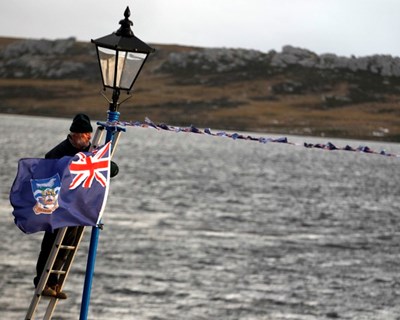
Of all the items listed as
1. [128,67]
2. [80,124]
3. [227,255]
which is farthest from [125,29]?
[227,255]

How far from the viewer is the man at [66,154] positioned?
11.8 meters

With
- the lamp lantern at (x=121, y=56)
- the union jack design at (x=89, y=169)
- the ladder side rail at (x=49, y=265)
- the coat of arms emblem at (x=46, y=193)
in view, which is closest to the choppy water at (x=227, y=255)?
the ladder side rail at (x=49, y=265)

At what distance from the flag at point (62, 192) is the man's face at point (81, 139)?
1.08 feet

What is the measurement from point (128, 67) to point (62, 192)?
1809 mm

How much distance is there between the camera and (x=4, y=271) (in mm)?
41094

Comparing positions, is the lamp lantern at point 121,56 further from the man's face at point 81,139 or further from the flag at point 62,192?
the flag at point 62,192

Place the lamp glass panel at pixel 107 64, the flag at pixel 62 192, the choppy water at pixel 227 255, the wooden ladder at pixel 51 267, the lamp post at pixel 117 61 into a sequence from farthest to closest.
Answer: the choppy water at pixel 227 255
the lamp glass panel at pixel 107 64
the lamp post at pixel 117 61
the wooden ladder at pixel 51 267
the flag at pixel 62 192

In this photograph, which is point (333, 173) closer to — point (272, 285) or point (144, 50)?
point (272, 285)

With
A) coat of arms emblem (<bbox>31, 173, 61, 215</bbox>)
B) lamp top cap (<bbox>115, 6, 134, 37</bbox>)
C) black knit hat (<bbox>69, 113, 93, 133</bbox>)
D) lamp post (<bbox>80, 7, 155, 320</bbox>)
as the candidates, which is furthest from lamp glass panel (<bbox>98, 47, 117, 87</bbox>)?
coat of arms emblem (<bbox>31, 173, 61, 215</bbox>)

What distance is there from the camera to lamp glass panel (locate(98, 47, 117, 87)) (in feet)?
40.2

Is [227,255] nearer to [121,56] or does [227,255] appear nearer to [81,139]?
[121,56]

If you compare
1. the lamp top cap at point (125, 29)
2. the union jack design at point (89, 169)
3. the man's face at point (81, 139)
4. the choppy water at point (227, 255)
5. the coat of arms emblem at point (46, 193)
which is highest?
the lamp top cap at point (125, 29)

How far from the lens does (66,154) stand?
12000 millimetres

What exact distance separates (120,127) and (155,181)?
91371 mm
